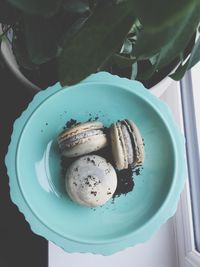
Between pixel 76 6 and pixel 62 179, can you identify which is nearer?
pixel 76 6

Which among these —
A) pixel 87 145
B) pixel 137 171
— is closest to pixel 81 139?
pixel 87 145

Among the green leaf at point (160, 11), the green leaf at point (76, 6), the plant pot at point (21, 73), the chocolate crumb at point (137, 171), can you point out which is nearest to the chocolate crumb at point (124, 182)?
the chocolate crumb at point (137, 171)

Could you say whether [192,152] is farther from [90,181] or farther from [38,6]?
[38,6]

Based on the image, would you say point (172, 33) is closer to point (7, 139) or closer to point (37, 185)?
point (37, 185)

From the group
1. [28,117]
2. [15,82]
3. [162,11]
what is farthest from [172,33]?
[15,82]

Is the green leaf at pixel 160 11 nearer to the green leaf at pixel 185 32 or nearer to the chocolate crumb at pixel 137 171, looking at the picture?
the green leaf at pixel 185 32

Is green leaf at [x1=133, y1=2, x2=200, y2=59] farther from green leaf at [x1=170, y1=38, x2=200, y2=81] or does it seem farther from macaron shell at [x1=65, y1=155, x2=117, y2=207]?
macaron shell at [x1=65, y1=155, x2=117, y2=207]
